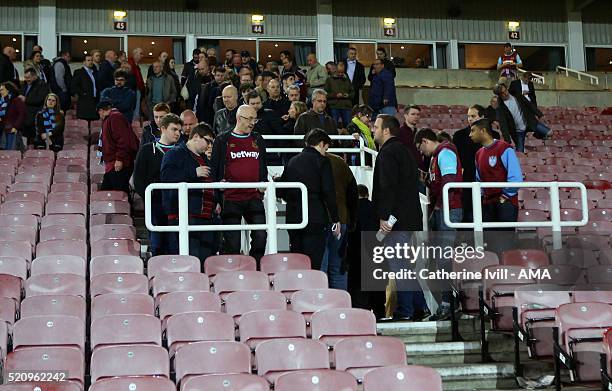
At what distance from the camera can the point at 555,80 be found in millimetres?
23797

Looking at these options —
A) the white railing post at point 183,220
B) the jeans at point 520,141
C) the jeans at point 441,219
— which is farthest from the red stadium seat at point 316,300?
the jeans at point 520,141

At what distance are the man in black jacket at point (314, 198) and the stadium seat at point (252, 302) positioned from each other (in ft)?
4.52

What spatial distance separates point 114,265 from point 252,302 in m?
1.40

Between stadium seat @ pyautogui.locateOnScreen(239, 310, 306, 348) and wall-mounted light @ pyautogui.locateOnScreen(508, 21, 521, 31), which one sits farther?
wall-mounted light @ pyautogui.locateOnScreen(508, 21, 521, 31)

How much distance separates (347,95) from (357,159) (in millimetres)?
2258

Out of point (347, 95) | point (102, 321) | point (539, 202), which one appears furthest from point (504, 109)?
point (102, 321)

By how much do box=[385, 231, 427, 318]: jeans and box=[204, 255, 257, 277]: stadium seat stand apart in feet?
4.21

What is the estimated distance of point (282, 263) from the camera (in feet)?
27.0

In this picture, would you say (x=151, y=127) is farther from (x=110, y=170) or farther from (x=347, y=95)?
(x=347, y=95)

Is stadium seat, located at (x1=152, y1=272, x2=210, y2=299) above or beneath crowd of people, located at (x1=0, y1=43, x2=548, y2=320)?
beneath

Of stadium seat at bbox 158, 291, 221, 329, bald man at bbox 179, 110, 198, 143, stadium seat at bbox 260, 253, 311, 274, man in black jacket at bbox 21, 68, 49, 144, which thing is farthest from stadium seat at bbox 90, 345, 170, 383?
man in black jacket at bbox 21, 68, 49, 144

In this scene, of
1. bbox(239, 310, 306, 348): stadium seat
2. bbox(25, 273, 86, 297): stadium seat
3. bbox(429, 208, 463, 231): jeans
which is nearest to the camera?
bbox(239, 310, 306, 348): stadium seat

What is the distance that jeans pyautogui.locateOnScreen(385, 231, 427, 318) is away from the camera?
8.49 m

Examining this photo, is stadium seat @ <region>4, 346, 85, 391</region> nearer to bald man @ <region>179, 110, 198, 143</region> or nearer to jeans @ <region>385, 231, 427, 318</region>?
jeans @ <region>385, 231, 427, 318</region>
